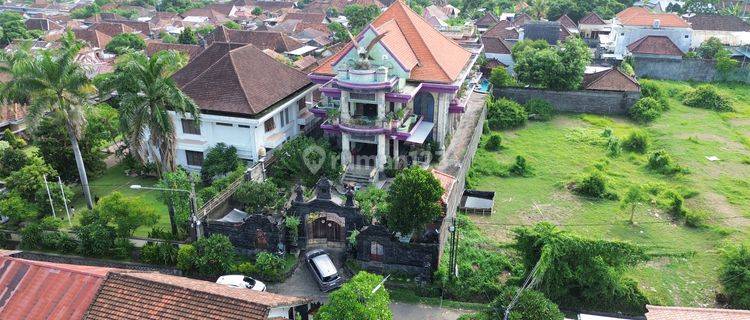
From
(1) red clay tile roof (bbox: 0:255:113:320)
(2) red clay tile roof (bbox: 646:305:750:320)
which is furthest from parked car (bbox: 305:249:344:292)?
(2) red clay tile roof (bbox: 646:305:750:320)

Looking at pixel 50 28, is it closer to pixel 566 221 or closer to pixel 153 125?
pixel 153 125

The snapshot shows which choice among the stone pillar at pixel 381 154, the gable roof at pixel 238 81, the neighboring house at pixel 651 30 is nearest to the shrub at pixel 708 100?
the neighboring house at pixel 651 30

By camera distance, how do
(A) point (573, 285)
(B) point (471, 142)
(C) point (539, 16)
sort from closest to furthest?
(A) point (573, 285)
(B) point (471, 142)
(C) point (539, 16)

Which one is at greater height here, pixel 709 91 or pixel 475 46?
pixel 475 46

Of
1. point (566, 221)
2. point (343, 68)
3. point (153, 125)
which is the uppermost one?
point (343, 68)

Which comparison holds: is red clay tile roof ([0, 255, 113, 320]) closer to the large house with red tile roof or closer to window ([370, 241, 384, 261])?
window ([370, 241, 384, 261])

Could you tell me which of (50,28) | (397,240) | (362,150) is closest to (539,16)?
(362,150)

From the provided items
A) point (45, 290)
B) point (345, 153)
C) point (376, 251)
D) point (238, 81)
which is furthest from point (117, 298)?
point (238, 81)

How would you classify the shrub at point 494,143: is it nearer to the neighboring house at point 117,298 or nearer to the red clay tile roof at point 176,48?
the neighboring house at point 117,298
